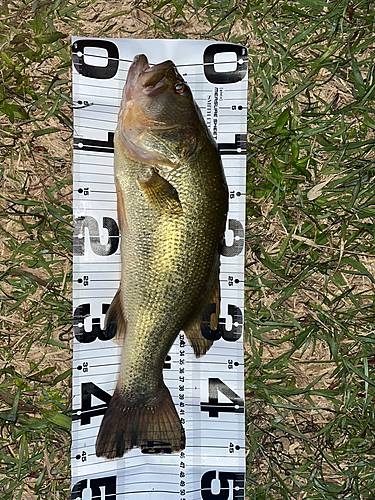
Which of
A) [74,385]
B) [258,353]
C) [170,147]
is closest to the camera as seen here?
[170,147]

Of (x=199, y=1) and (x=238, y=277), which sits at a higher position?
(x=199, y=1)

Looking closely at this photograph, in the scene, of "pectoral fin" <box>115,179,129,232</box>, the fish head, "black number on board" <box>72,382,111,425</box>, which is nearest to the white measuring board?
"black number on board" <box>72,382,111,425</box>

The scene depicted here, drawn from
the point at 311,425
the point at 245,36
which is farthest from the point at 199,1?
the point at 311,425

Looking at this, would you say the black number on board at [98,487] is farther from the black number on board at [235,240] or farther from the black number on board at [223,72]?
the black number on board at [223,72]

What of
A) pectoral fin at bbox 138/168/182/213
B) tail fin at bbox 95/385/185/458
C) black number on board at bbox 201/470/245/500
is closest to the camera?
pectoral fin at bbox 138/168/182/213

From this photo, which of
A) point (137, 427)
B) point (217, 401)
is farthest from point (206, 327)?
point (137, 427)

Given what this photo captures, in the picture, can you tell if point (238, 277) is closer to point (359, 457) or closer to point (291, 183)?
point (291, 183)

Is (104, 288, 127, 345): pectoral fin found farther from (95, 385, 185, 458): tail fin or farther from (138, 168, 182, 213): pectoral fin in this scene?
(138, 168, 182, 213): pectoral fin
